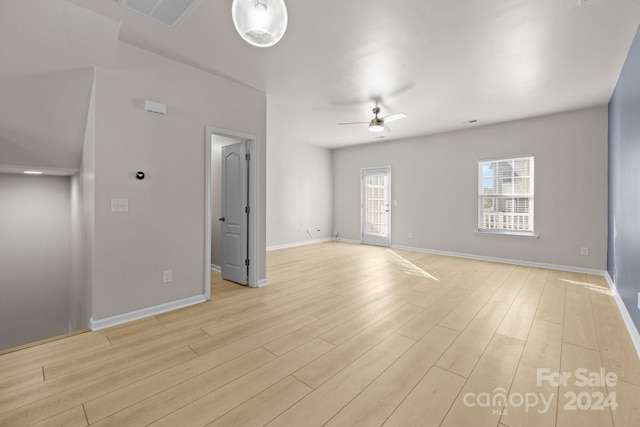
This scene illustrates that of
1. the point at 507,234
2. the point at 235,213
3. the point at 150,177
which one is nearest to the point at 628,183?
the point at 507,234

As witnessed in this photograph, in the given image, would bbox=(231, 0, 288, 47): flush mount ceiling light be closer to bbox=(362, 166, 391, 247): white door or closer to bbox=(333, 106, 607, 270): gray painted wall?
bbox=(333, 106, 607, 270): gray painted wall

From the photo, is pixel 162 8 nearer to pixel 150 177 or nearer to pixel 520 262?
pixel 150 177

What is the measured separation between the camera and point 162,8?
2.17m

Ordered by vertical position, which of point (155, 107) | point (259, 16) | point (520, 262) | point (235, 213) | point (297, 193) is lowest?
point (520, 262)

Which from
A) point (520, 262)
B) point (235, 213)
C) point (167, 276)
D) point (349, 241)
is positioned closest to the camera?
point (167, 276)

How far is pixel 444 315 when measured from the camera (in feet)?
9.48

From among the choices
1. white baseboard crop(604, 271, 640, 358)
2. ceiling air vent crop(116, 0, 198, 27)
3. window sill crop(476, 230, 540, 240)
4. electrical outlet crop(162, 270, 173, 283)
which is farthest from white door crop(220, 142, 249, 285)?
window sill crop(476, 230, 540, 240)

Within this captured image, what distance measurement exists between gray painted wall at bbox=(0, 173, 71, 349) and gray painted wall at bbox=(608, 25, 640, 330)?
723 cm

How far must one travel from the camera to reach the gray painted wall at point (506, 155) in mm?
4512

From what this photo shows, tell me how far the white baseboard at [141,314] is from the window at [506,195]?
18.0ft

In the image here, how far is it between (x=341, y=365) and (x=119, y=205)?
2.55 meters

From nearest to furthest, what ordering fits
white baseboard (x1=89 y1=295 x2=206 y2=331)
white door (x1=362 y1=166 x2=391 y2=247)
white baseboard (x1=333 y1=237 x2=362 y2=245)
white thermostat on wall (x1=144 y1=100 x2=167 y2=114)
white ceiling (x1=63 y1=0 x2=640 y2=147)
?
white ceiling (x1=63 y1=0 x2=640 y2=147) → white baseboard (x1=89 y1=295 x2=206 y2=331) → white thermostat on wall (x1=144 y1=100 x2=167 y2=114) → white door (x1=362 y1=166 x2=391 y2=247) → white baseboard (x1=333 y1=237 x2=362 y2=245)

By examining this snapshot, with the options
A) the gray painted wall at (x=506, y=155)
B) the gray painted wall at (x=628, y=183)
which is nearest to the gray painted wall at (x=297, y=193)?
the gray painted wall at (x=506, y=155)

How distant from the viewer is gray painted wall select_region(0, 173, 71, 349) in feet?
13.5
